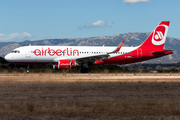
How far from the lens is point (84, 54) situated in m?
36.6

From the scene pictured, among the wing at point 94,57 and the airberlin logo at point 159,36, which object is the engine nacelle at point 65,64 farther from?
the airberlin logo at point 159,36

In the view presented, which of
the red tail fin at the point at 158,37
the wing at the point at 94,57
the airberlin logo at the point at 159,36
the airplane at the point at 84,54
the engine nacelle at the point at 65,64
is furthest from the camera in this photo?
the airberlin logo at the point at 159,36

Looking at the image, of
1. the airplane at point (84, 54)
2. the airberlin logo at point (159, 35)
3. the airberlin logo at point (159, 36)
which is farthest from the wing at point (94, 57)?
the airberlin logo at point (159, 36)

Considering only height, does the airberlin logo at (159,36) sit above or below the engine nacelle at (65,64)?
above

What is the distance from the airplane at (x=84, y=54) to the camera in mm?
34781

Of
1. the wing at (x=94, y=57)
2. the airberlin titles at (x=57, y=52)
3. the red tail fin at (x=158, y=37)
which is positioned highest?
the red tail fin at (x=158, y=37)

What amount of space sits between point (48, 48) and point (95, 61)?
6.71 metres

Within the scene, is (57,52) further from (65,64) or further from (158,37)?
(158,37)

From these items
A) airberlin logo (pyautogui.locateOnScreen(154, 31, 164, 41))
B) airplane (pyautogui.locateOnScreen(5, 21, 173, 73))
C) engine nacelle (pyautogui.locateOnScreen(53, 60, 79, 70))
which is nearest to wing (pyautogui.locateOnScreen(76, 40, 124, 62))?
airplane (pyautogui.locateOnScreen(5, 21, 173, 73))

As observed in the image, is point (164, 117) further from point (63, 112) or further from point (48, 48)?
point (48, 48)

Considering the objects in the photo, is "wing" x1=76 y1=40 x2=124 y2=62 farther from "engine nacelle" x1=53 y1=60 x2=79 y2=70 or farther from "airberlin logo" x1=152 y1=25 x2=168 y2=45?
"airberlin logo" x1=152 y1=25 x2=168 y2=45

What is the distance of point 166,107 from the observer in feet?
38.0

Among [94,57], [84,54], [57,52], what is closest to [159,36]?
[94,57]

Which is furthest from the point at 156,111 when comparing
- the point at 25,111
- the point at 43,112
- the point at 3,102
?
the point at 3,102
